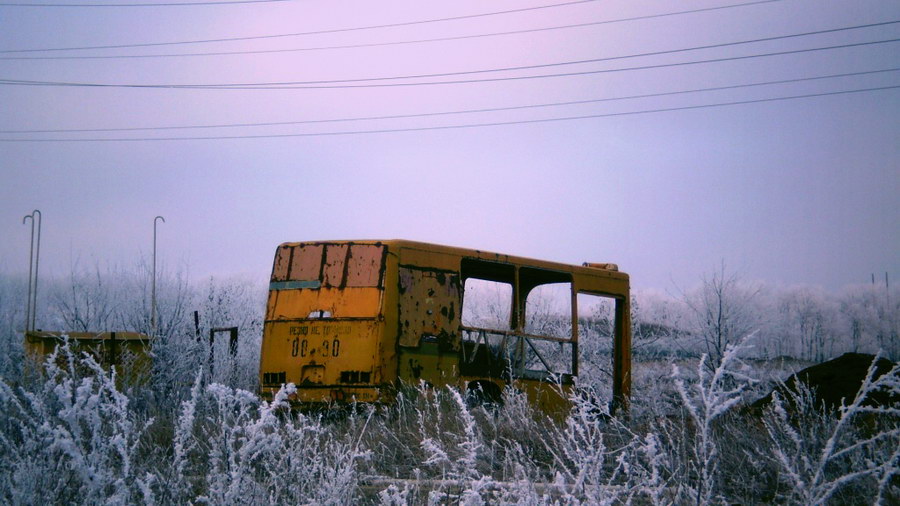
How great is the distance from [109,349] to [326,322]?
4.60 m

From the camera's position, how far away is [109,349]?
11.7 m

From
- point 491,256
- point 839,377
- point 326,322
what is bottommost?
point 839,377

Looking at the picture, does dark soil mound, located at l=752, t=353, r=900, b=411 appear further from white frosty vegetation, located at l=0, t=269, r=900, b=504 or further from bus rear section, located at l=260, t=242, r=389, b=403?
bus rear section, located at l=260, t=242, r=389, b=403

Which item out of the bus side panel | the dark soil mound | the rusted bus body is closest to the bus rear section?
the bus side panel

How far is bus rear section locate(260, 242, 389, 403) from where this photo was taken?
9039mm

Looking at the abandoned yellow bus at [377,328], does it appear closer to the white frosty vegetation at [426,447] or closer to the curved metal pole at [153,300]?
the white frosty vegetation at [426,447]

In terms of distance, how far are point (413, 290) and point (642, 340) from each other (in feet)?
49.7

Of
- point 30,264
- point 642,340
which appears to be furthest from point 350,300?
point 642,340

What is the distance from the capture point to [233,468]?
3.94 meters

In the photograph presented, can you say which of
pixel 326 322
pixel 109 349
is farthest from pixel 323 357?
pixel 109 349

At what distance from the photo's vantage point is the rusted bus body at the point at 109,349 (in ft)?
35.9

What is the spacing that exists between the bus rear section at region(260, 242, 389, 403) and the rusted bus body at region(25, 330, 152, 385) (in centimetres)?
292

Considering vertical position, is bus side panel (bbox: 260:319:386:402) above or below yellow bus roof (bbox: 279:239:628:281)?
below

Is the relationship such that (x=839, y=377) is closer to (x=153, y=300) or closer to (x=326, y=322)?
(x=326, y=322)
